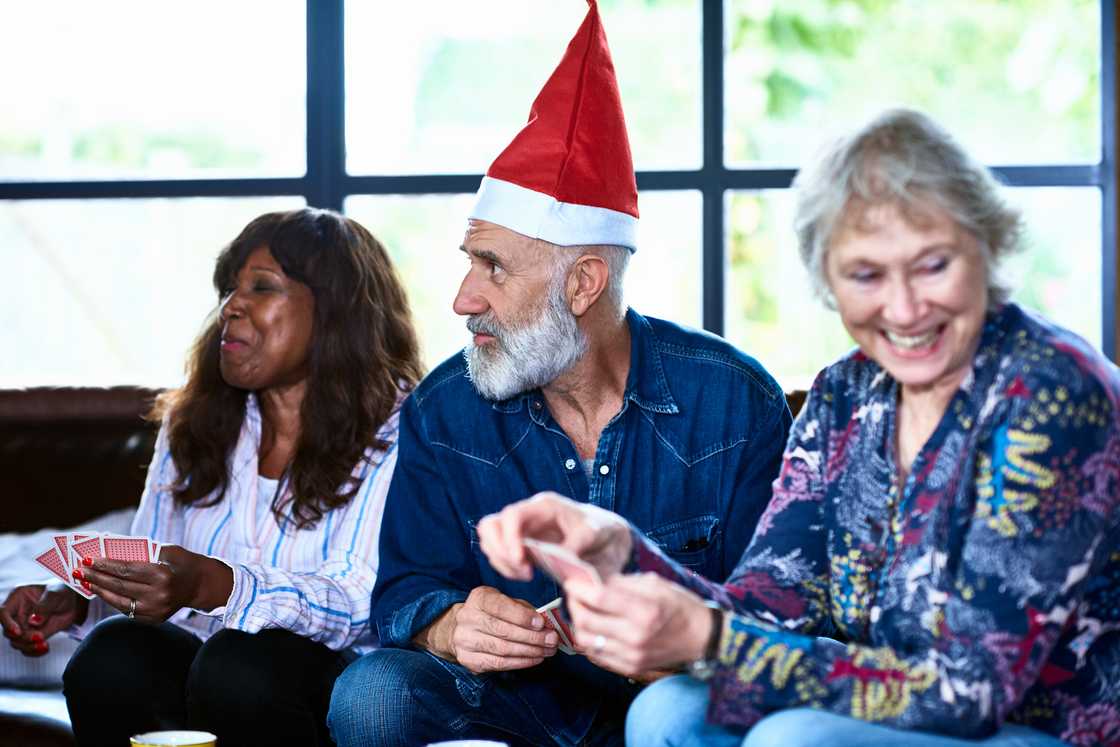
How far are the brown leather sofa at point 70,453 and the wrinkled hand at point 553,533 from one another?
1635mm

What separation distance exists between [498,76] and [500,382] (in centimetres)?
196

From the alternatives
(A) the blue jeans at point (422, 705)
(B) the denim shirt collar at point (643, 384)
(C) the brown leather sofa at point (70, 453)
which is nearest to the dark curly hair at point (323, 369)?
(C) the brown leather sofa at point (70, 453)

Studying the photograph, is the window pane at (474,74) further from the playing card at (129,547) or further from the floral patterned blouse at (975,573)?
the floral patterned blouse at (975,573)

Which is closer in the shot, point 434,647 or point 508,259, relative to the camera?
point 434,647

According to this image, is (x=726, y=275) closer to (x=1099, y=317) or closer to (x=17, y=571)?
(x=1099, y=317)

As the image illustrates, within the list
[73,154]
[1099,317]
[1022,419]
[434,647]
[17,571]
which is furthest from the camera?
[73,154]

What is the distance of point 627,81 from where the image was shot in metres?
4.04

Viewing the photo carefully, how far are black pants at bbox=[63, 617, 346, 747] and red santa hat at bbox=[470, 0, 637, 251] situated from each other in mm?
846

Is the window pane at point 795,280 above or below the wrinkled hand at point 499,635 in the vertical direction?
above

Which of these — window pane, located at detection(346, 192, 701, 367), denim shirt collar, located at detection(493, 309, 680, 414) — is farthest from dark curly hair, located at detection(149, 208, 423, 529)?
window pane, located at detection(346, 192, 701, 367)

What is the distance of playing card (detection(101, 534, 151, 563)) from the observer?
244 cm

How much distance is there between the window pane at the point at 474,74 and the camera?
3994 millimetres

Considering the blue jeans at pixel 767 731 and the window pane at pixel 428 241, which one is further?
the window pane at pixel 428 241

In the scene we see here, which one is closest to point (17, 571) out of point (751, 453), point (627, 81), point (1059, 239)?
point (751, 453)
